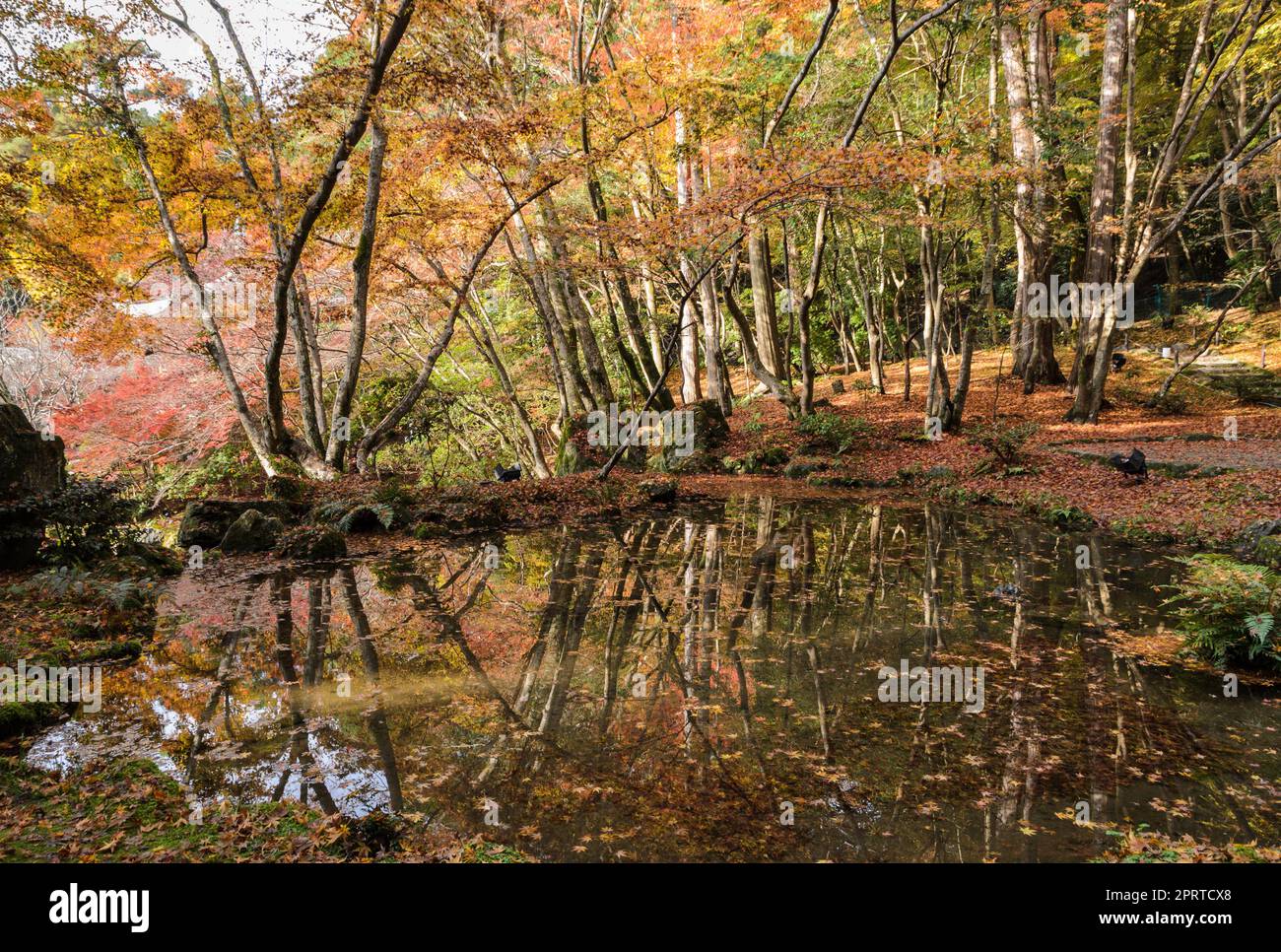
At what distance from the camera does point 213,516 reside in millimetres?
10367

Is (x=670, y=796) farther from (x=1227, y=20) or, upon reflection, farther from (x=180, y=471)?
(x=1227, y=20)

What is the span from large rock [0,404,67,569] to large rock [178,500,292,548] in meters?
1.61

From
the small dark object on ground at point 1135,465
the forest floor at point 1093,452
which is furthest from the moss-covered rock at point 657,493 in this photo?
the small dark object on ground at point 1135,465

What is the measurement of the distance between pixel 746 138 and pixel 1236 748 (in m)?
14.9

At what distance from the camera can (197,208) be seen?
12789mm

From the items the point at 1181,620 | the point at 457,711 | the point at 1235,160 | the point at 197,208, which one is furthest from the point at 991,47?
the point at 457,711

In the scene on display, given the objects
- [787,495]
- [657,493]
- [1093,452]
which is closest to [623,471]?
[657,493]

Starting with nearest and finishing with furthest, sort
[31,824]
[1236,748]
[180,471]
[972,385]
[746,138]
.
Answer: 1. [31,824]
2. [1236,748]
3. [746,138]
4. [180,471]
5. [972,385]

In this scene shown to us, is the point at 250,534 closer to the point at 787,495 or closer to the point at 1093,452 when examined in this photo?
the point at 787,495

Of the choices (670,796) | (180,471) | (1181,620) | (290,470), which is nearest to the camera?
(670,796)
